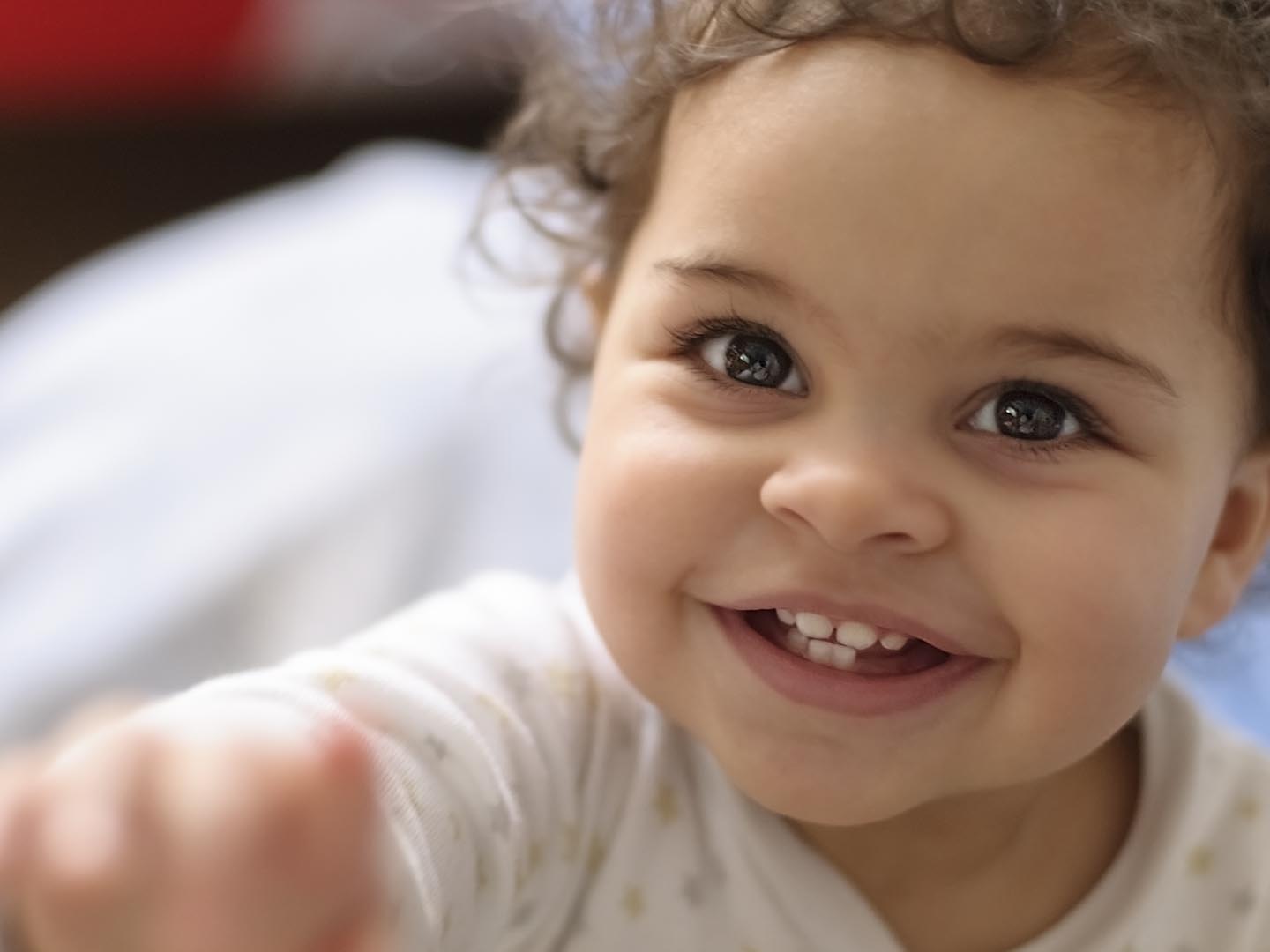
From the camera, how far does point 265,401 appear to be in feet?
4.80

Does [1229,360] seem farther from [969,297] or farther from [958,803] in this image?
[958,803]

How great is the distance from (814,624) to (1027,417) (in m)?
0.13

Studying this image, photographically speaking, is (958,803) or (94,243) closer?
(958,803)

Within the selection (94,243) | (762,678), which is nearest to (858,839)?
(762,678)

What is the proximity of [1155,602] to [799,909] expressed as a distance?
0.25 m

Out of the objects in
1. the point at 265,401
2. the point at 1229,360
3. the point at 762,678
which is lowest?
the point at 265,401

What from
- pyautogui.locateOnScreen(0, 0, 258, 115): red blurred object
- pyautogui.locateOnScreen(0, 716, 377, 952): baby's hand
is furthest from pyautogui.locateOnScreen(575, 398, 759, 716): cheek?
pyautogui.locateOnScreen(0, 0, 258, 115): red blurred object

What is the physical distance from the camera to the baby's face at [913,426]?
684mm

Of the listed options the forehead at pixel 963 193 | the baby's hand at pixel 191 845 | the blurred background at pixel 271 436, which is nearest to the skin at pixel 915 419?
the forehead at pixel 963 193

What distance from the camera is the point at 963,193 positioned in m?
0.67

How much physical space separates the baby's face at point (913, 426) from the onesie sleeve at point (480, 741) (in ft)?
0.23

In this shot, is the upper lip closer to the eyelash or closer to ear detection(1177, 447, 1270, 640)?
the eyelash

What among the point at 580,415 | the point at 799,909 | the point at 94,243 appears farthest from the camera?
the point at 94,243

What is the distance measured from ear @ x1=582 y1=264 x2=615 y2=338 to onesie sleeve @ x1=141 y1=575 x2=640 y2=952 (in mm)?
162
